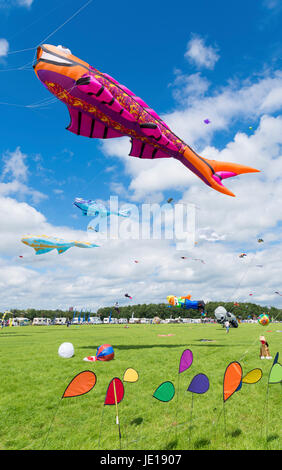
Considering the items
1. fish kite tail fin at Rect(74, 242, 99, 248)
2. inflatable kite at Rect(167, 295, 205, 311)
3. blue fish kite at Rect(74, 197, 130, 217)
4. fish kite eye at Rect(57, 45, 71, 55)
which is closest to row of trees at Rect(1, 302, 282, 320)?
inflatable kite at Rect(167, 295, 205, 311)

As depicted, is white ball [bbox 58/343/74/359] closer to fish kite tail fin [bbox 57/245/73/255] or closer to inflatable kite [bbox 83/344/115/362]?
inflatable kite [bbox 83/344/115/362]

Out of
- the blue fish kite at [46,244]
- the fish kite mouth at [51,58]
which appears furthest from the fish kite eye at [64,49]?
the blue fish kite at [46,244]

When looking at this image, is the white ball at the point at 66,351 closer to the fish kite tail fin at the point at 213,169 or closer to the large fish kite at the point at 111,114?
the large fish kite at the point at 111,114

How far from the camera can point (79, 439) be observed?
21.4ft

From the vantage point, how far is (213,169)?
35.2 ft

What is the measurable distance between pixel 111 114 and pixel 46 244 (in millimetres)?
14473

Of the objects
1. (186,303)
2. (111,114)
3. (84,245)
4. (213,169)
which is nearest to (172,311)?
(186,303)

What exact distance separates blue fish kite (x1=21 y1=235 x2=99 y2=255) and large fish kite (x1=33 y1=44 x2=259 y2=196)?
12972 millimetres

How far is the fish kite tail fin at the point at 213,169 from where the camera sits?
1063cm

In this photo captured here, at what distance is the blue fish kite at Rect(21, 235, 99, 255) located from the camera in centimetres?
2145

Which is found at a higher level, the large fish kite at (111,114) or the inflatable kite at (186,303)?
the large fish kite at (111,114)

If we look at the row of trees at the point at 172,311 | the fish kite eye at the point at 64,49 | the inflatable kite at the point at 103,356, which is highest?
the fish kite eye at the point at 64,49

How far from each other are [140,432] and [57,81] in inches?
380
